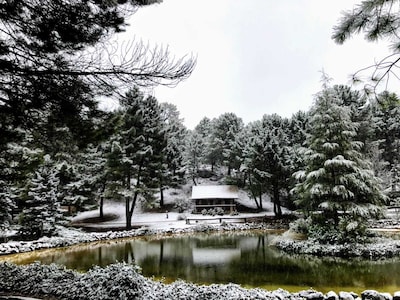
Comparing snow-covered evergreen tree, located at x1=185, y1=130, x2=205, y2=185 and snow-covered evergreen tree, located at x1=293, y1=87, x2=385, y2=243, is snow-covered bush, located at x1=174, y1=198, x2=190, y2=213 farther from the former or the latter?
snow-covered evergreen tree, located at x1=293, y1=87, x2=385, y2=243

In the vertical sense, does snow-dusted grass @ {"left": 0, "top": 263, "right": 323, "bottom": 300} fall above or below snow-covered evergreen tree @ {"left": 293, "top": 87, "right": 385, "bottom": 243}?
below

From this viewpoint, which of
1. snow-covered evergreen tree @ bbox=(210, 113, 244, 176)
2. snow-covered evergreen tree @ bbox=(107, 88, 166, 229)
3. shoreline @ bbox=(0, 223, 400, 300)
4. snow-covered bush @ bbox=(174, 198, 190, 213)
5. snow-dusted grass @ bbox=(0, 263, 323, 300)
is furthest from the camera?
snow-covered evergreen tree @ bbox=(210, 113, 244, 176)

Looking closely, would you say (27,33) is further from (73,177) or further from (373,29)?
(73,177)

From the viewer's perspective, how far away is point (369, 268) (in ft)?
36.1

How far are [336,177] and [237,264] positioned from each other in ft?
22.7

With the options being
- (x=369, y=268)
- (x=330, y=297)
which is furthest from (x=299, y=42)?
(x=369, y=268)

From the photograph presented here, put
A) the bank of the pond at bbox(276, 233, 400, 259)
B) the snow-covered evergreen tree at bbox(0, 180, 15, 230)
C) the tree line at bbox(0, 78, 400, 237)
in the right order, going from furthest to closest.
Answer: the bank of the pond at bbox(276, 233, 400, 259) < the snow-covered evergreen tree at bbox(0, 180, 15, 230) < the tree line at bbox(0, 78, 400, 237)

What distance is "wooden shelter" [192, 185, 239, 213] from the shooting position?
33.9m

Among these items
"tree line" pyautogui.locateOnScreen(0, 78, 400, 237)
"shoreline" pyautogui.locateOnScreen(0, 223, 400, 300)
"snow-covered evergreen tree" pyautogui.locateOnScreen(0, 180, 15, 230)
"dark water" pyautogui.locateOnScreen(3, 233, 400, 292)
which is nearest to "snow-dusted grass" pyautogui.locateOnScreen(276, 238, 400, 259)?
"shoreline" pyautogui.locateOnScreen(0, 223, 400, 300)

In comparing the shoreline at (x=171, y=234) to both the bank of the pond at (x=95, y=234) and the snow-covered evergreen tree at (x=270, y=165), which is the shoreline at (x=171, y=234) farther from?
the snow-covered evergreen tree at (x=270, y=165)

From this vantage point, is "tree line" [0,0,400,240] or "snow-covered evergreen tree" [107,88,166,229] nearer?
"tree line" [0,0,400,240]

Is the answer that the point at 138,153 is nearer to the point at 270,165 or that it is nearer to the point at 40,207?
the point at 40,207

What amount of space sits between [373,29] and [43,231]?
20188 millimetres

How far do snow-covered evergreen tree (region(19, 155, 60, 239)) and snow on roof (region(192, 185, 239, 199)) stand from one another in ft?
55.8
